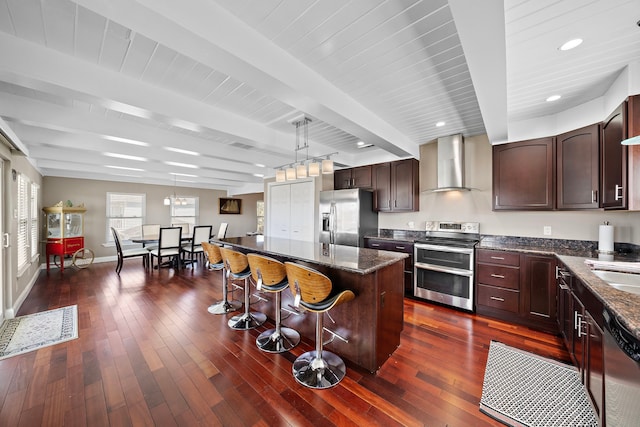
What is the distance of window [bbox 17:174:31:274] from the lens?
3670 mm

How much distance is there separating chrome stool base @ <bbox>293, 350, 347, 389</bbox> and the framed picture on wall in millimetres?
8104

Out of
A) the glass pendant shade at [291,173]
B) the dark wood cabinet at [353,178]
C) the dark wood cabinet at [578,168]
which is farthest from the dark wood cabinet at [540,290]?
the glass pendant shade at [291,173]

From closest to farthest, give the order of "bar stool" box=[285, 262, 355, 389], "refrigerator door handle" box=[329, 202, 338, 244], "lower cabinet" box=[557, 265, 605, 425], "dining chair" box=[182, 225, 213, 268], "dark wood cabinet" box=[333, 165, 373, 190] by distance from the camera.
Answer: "lower cabinet" box=[557, 265, 605, 425]
"bar stool" box=[285, 262, 355, 389]
"refrigerator door handle" box=[329, 202, 338, 244]
"dark wood cabinet" box=[333, 165, 373, 190]
"dining chair" box=[182, 225, 213, 268]

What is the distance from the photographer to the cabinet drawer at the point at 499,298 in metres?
2.96

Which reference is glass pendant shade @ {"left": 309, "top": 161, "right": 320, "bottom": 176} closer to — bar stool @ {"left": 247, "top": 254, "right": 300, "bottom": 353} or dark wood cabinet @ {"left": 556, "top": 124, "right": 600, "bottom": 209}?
bar stool @ {"left": 247, "top": 254, "right": 300, "bottom": 353}

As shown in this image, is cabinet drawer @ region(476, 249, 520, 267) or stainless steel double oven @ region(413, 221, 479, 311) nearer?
cabinet drawer @ region(476, 249, 520, 267)

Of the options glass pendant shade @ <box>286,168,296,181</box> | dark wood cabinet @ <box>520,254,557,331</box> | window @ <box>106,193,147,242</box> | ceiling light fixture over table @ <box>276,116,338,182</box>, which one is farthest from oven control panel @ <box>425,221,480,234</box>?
window @ <box>106,193,147,242</box>

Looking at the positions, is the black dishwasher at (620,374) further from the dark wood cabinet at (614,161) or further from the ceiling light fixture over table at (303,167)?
the ceiling light fixture over table at (303,167)

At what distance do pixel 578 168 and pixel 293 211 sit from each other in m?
4.52

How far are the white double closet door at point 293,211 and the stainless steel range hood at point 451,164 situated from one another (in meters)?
2.42

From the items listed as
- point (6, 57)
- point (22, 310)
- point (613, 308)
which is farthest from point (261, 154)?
point (613, 308)

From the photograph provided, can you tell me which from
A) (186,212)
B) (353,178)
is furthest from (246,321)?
(186,212)

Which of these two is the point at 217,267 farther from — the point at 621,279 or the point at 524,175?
the point at 524,175

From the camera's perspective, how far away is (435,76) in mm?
2199
